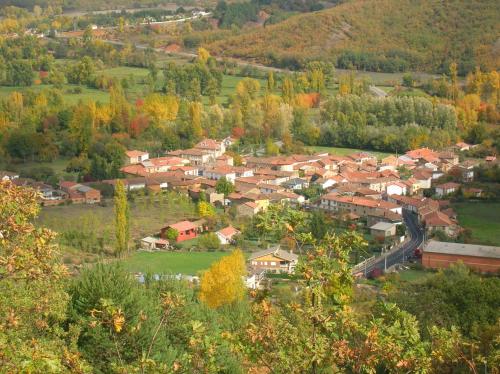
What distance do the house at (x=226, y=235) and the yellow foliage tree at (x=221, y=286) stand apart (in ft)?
11.8

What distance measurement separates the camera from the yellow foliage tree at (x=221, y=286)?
9.48m

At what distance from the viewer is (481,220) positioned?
49.7 feet

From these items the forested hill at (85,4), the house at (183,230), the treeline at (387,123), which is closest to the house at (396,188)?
the treeline at (387,123)

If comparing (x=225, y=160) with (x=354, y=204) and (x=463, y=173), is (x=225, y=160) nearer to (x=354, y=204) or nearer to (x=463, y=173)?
(x=354, y=204)

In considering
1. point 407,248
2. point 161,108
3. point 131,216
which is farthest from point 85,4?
point 407,248

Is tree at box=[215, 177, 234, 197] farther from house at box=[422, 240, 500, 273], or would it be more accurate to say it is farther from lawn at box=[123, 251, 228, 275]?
house at box=[422, 240, 500, 273]

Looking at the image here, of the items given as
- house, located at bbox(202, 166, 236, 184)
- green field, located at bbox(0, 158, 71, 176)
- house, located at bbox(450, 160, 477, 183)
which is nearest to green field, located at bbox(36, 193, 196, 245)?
house, located at bbox(202, 166, 236, 184)

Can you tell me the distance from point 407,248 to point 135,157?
874 centimetres

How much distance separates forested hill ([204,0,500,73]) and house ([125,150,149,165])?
48.6ft

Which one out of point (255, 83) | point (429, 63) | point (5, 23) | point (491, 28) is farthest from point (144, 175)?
point (5, 23)

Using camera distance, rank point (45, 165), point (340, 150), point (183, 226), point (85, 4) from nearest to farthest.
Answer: point (183, 226), point (45, 165), point (340, 150), point (85, 4)

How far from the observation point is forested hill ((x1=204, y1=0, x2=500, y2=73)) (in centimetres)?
3334

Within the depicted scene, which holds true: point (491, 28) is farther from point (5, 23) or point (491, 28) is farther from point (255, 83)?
point (5, 23)

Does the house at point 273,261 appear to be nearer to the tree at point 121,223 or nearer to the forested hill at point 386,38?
the tree at point 121,223
